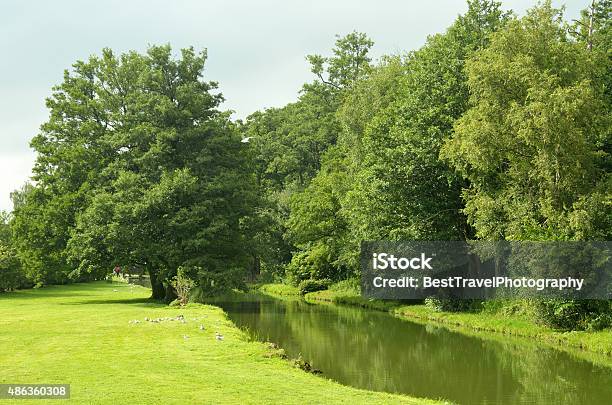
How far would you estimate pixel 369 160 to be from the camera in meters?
38.6

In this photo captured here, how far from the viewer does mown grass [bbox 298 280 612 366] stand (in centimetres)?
2373

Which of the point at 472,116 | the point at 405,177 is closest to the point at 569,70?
the point at 472,116

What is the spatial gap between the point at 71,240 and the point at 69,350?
927 inches

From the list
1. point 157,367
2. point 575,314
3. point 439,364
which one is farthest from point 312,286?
point 157,367

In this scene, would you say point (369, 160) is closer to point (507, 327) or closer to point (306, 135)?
point (507, 327)

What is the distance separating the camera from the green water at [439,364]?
1706cm

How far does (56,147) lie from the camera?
4569 cm

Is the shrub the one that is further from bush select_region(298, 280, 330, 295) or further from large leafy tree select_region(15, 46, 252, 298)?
bush select_region(298, 280, 330, 295)

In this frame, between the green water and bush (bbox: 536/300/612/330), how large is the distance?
1.87 metres

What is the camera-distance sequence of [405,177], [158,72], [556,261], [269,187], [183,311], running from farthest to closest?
[269,187] < [158,72] < [405,177] < [183,311] < [556,261]

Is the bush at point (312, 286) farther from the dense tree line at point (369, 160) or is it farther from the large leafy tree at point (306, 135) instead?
the large leafy tree at point (306, 135)

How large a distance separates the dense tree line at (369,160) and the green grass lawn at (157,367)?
1457cm

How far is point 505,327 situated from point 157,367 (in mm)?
20161

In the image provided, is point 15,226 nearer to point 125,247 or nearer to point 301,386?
point 125,247
